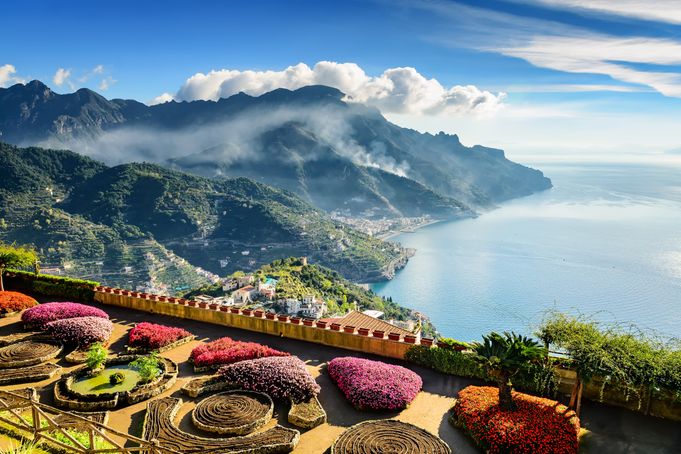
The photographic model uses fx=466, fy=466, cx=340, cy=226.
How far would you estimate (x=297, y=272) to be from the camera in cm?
11875

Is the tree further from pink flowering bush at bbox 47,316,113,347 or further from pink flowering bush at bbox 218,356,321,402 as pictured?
pink flowering bush at bbox 218,356,321,402

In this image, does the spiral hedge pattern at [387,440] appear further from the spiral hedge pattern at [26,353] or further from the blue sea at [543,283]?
the blue sea at [543,283]

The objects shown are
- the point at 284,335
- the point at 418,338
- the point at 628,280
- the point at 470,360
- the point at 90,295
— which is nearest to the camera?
the point at 470,360

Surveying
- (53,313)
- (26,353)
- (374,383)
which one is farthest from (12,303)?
(374,383)

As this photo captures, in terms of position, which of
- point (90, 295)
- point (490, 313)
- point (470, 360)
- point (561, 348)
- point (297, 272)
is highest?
point (561, 348)

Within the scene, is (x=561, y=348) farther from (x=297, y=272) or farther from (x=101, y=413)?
(x=297, y=272)

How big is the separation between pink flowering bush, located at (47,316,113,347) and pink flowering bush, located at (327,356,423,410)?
9508 millimetres

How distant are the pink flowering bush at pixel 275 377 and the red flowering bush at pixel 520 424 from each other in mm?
4316

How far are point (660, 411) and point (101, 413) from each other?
1512cm

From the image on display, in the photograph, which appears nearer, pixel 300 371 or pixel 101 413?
pixel 101 413

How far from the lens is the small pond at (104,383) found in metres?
14.1

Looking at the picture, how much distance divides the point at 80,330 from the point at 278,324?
759 cm

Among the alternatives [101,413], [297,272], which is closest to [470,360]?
[101,413]

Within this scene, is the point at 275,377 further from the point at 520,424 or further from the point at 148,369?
the point at 520,424
